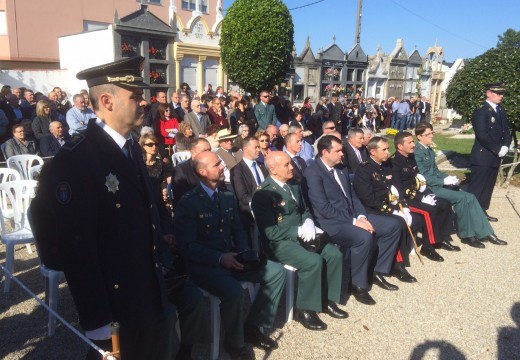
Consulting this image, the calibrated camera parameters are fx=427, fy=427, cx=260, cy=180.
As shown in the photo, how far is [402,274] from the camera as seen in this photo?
4.99 m

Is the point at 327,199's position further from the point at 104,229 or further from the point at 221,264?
the point at 104,229

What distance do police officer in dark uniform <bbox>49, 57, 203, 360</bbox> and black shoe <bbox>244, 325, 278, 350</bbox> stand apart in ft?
4.65

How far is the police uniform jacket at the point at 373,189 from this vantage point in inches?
203

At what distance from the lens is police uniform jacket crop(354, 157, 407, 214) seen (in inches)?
203

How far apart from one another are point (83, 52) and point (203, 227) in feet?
44.1

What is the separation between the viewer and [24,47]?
629 inches

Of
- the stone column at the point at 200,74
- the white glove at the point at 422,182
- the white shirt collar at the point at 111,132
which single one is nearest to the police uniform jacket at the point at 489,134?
the white glove at the point at 422,182

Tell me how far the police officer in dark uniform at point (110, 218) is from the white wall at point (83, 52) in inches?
491

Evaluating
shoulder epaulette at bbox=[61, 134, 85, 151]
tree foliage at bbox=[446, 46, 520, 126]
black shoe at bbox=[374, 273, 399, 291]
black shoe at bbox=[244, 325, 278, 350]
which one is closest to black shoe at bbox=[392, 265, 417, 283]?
black shoe at bbox=[374, 273, 399, 291]

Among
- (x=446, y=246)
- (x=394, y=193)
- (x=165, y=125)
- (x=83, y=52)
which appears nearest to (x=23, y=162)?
(x=165, y=125)

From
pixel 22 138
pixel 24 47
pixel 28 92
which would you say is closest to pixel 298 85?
pixel 24 47

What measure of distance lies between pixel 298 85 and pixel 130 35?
30.2 ft

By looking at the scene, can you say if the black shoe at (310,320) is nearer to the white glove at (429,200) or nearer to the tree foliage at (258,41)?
the white glove at (429,200)

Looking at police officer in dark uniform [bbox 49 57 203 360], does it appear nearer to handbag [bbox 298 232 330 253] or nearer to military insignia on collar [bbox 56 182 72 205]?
military insignia on collar [bbox 56 182 72 205]
